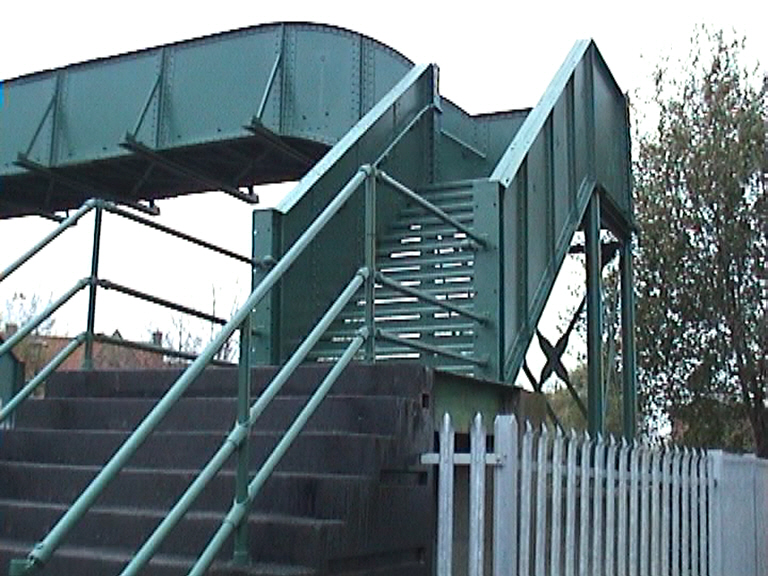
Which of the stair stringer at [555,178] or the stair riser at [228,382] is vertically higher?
the stair stringer at [555,178]

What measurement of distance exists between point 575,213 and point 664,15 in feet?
33.1

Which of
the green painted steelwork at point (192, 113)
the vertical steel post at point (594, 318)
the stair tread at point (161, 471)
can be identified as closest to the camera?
the stair tread at point (161, 471)

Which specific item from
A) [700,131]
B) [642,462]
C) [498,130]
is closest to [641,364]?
[700,131]

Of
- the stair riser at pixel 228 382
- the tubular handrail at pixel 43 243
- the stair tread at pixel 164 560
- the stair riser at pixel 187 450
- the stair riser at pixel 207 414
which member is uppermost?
the tubular handrail at pixel 43 243

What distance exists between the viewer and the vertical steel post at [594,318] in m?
10.0

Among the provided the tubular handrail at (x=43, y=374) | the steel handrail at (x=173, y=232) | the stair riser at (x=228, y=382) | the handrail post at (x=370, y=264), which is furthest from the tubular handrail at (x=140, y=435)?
the steel handrail at (x=173, y=232)

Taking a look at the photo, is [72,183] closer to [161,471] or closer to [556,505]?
[161,471]

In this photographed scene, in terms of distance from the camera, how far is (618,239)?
1217 cm

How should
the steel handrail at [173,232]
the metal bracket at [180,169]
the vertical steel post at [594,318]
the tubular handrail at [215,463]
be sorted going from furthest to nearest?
the metal bracket at [180,169]
the vertical steel post at [594,318]
the steel handrail at [173,232]
the tubular handrail at [215,463]

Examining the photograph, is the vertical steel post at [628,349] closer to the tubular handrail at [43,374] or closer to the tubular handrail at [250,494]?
the tubular handrail at [43,374]

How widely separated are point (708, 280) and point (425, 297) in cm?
1155

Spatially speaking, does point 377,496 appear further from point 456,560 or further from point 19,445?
point 19,445

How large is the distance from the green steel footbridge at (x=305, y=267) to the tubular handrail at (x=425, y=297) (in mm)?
19

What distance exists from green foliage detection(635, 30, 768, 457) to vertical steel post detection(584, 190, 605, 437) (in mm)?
6372
